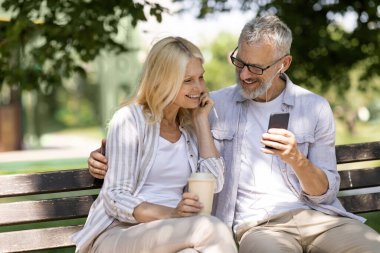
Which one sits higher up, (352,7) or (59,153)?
(352,7)

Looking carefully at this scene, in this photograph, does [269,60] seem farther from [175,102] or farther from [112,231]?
[112,231]

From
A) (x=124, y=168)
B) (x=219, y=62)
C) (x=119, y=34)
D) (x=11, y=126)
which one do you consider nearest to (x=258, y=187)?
(x=124, y=168)

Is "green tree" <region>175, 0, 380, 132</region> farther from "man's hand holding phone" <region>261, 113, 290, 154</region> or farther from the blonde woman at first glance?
"man's hand holding phone" <region>261, 113, 290, 154</region>

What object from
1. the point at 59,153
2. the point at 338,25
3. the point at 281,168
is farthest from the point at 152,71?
the point at 59,153

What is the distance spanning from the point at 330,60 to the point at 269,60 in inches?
207

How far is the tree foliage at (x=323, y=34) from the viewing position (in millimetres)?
7865

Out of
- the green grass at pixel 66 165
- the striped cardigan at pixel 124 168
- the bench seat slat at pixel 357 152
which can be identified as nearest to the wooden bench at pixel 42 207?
the striped cardigan at pixel 124 168

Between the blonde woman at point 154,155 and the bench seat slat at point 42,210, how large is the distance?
1.00 ft

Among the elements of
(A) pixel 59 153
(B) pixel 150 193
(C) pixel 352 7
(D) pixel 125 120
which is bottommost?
(A) pixel 59 153

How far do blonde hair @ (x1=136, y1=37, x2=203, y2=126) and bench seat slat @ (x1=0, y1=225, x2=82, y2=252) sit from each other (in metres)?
0.77

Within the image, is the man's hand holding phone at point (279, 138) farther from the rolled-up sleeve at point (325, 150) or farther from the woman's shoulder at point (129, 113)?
the woman's shoulder at point (129, 113)

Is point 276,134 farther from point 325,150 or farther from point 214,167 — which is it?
point 325,150

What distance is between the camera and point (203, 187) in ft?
10.3

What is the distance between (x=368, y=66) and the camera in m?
9.34
